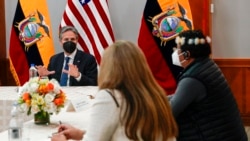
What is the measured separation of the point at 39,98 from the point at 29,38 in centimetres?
293

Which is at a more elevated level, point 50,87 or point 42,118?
point 50,87

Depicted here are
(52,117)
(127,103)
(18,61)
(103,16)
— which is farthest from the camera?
(18,61)

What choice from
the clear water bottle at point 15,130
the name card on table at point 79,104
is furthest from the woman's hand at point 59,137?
the name card on table at point 79,104

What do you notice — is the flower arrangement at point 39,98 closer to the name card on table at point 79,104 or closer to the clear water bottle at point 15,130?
the clear water bottle at point 15,130

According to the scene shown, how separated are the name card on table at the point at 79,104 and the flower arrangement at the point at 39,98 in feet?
1.47

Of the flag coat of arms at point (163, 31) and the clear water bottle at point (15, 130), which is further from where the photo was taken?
the flag coat of arms at point (163, 31)

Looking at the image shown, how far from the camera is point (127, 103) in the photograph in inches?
70.8

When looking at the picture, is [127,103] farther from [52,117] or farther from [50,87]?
[52,117]

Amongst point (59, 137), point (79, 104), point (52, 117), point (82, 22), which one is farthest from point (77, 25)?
point (59, 137)

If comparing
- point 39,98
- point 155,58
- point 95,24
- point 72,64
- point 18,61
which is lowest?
point 155,58

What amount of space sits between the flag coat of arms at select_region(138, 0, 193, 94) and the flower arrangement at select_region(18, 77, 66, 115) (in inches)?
107

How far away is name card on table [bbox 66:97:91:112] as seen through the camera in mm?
3125

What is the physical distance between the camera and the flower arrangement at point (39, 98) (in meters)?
2.60

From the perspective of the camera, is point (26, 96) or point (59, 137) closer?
point (59, 137)
